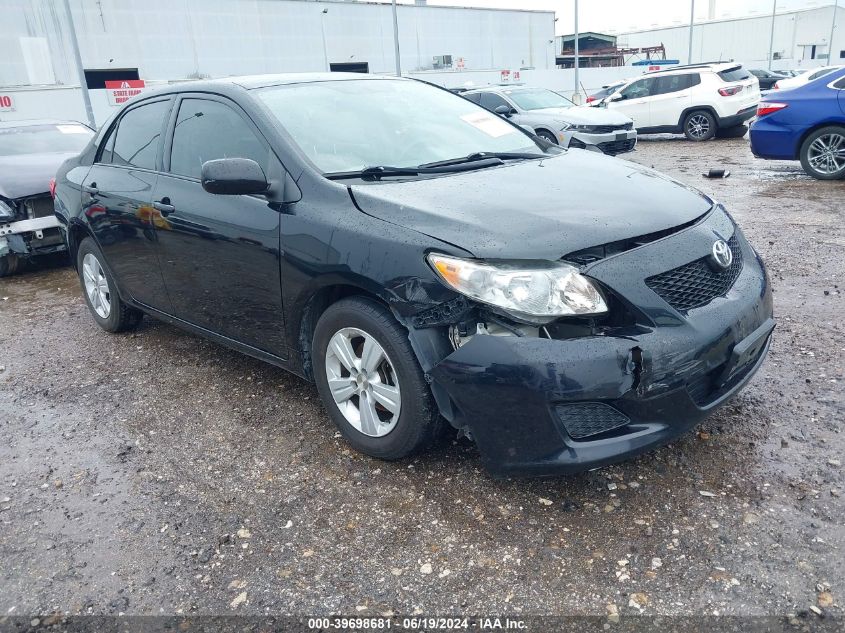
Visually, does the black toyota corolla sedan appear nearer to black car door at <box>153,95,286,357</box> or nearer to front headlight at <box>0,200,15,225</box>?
black car door at <box>153,95,286,357</box>

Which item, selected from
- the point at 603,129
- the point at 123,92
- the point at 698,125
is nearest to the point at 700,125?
the point at 698,125

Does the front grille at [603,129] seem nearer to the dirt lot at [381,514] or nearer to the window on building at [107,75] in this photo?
the dirt lot at [381,514]

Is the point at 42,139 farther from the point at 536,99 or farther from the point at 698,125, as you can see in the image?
the point at 698,125

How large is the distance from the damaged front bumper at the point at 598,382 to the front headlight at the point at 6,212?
5.80m

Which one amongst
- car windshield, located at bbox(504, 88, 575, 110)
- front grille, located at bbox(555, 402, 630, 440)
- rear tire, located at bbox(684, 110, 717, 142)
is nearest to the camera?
front grille, located at bbox(555, 402, 630, 440)

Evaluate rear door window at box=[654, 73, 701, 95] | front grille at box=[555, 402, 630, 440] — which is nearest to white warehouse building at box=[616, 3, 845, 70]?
rear door window at box=[654, 73, 701, 95]

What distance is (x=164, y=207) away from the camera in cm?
392

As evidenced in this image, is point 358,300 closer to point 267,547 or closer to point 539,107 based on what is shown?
point 267,547

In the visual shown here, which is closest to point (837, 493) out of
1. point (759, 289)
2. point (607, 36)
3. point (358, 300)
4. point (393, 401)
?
point (759, 289)

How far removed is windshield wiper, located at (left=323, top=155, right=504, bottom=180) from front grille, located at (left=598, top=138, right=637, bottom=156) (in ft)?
33.0

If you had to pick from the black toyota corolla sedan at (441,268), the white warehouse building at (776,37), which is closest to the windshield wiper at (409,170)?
the black toyota corolla sedan at (441,268)

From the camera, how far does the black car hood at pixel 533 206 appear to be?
8.70 ft

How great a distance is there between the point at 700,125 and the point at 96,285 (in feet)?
47.5

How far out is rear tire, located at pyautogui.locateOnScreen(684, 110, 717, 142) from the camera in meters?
15.8
